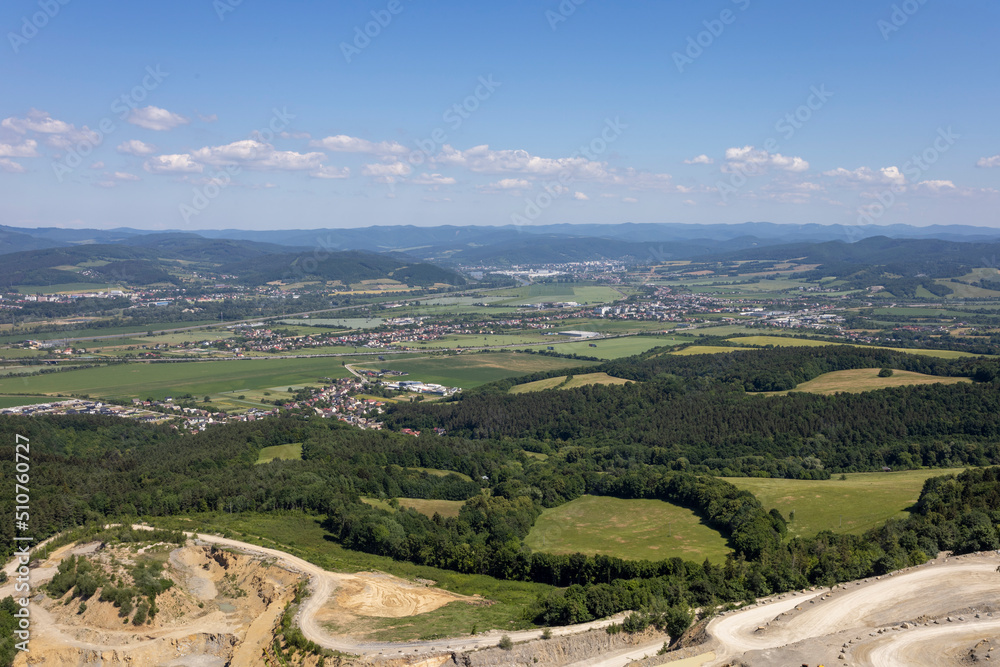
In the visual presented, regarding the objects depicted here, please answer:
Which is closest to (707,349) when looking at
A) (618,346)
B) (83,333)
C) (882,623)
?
(618,346)

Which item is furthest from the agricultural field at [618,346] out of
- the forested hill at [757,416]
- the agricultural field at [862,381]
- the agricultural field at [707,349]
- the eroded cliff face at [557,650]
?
the eroded cliff face at [557,650]

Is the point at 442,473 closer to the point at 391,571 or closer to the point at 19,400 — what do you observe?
the point at 391,571

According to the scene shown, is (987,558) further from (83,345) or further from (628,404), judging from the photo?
(83,345)

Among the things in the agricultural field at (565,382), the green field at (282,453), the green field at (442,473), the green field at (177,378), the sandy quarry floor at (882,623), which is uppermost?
the sandy quarry floor at (882,623)

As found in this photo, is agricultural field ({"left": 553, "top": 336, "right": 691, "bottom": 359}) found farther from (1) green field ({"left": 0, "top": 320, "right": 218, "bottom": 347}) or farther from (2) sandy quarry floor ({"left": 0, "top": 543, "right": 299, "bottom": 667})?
(1) green field ({"left": 0, "top": 320, "right": 218, "bottom": 347})

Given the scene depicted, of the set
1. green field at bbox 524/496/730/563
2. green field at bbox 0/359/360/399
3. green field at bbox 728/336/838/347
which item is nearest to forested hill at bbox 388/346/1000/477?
green field at bbox 524/496/730/563

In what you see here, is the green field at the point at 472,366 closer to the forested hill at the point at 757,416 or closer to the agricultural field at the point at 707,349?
the forested hill at the point at 757,416
